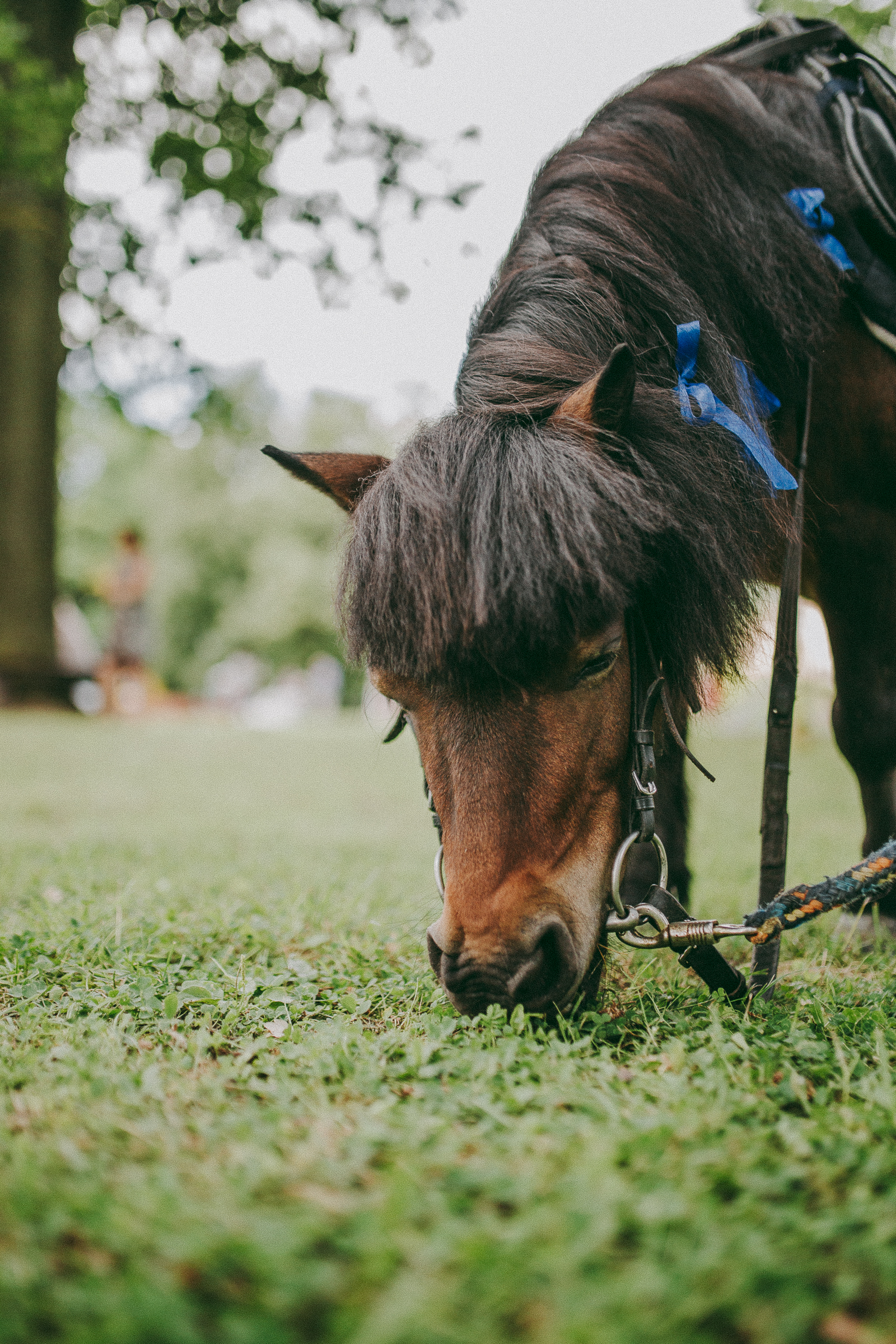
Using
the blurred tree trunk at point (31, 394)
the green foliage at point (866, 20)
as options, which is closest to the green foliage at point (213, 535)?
the blurred tree trunk at point (31, 394)

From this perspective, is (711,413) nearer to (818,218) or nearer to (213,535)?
(818,218)

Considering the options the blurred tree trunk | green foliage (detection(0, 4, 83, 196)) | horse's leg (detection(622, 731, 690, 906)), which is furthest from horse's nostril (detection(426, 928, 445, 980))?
the blurred tree trunk

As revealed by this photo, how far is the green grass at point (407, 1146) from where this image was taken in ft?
3.33

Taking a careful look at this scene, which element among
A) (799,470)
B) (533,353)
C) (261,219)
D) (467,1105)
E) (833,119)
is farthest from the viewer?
(261,219)

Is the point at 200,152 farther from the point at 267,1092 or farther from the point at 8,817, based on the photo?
the point at 267,1092

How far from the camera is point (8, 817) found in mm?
6113

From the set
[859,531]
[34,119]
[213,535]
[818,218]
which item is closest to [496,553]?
[859,531]

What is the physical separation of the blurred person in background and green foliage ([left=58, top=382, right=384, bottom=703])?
18.4 metres

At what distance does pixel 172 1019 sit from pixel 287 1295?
3.87ft

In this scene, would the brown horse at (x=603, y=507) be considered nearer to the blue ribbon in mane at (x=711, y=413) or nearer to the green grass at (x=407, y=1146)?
the blue ribbon in mane at (x=711, y=413)

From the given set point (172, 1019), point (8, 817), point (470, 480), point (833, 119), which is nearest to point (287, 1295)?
point (172, 1019)

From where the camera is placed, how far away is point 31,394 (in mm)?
9688

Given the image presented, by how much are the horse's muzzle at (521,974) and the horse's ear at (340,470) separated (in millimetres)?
1387

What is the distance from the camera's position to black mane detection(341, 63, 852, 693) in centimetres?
199
